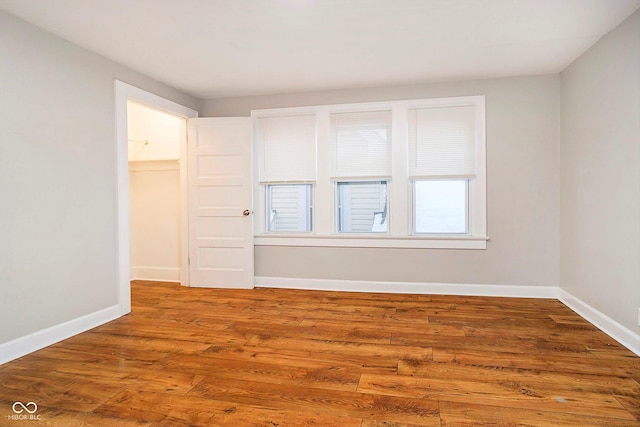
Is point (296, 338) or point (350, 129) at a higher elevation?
point (350, 129)

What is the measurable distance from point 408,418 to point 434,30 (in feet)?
9.16

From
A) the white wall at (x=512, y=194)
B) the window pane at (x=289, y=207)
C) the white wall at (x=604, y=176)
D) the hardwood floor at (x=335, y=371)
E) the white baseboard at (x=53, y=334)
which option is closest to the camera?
the hardwood floor at (x=335, y=371)

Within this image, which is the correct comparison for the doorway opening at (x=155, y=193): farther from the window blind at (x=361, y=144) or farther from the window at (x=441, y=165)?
the window at (x=441, y=165)

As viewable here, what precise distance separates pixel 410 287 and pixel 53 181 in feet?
12.1

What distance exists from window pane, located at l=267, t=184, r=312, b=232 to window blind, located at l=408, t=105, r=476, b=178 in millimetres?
1364

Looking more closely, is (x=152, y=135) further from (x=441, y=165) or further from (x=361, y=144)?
(x=441, y=165)

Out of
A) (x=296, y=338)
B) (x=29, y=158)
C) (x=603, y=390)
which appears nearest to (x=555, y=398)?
(x=603, y=390)

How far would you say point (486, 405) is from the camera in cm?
199

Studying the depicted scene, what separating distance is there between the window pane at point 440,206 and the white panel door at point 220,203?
2083 millimetres

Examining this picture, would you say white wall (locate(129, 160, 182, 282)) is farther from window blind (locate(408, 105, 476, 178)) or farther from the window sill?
window blind (locate(408, 105, 476, 178))

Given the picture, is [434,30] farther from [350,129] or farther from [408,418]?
[408,418]

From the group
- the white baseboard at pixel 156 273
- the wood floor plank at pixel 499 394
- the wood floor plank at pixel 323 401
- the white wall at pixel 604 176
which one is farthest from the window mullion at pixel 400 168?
the white baseboard at pixel 156 273

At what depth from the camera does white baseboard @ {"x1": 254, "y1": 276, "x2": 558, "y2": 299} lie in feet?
13.8

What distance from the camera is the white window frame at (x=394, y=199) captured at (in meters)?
4.31
